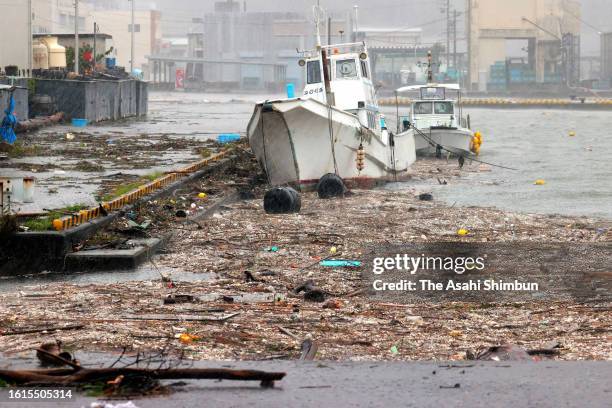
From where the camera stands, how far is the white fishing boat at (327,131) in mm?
21656

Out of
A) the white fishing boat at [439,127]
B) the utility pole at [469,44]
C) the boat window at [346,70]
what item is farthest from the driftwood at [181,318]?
the utility pole at [469,44]

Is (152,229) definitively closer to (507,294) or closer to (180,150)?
(507,294)

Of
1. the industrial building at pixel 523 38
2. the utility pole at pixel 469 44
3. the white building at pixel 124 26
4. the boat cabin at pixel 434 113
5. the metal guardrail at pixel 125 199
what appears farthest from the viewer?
the white building at pixel 124 26

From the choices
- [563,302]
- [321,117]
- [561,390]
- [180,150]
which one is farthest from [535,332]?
[180,150]

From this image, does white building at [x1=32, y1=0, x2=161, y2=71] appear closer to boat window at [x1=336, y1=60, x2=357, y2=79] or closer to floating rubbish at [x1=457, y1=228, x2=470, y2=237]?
boat window at [x1=336, y1=60, x2=357, y2=79]

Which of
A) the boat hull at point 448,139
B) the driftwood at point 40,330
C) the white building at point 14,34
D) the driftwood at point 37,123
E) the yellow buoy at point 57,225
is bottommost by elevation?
the driftwood at point 40,330

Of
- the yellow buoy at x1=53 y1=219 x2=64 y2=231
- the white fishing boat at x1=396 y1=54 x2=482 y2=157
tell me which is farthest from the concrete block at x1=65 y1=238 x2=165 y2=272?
the white fishing boat at x1=396 y1=54 x2=482 y2=157

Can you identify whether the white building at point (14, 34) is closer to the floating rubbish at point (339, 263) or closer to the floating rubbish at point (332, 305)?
the floating rubbish at point (339, 263)

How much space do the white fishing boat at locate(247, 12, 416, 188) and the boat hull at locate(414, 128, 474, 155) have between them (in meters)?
8.74

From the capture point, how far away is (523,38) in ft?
342

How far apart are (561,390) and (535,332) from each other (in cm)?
235

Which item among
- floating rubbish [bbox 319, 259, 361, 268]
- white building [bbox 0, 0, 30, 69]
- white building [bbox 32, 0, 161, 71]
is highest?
white building [bbox 32, 0, 161, 71]

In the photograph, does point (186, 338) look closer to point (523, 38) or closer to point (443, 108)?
point (443, 108)

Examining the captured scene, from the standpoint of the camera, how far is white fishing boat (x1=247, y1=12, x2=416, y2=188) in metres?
21.7
